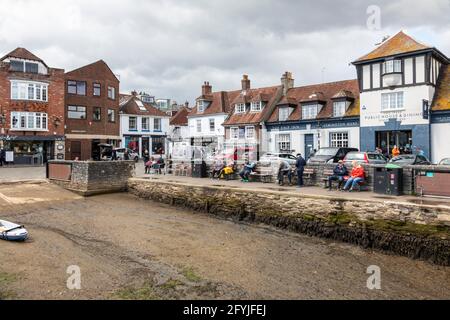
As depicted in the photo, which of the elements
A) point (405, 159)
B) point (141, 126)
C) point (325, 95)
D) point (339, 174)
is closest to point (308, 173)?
point (339, 174)

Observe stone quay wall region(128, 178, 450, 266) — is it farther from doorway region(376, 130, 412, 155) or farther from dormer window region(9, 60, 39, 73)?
dormer window region(9, 60, 39, 73)

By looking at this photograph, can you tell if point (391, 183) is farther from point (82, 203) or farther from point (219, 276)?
point (82, 203)

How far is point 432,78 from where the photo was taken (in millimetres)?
24312

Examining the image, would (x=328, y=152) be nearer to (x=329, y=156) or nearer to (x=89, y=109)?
(x=329, y=156)

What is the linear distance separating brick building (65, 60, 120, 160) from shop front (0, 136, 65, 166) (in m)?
1.30

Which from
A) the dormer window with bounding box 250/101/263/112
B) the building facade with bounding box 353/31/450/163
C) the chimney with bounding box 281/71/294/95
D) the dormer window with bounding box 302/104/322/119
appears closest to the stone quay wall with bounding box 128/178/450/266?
the building facade with bounding box 353/31/450/163

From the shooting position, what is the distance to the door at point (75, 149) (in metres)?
36.6

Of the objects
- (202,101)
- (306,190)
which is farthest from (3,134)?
(306,190)

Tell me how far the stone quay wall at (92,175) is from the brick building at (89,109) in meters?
16.7

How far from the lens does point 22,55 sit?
3341 cm

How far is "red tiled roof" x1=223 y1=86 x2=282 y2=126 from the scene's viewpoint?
34.0 metres

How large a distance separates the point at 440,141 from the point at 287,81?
15.6 meters
